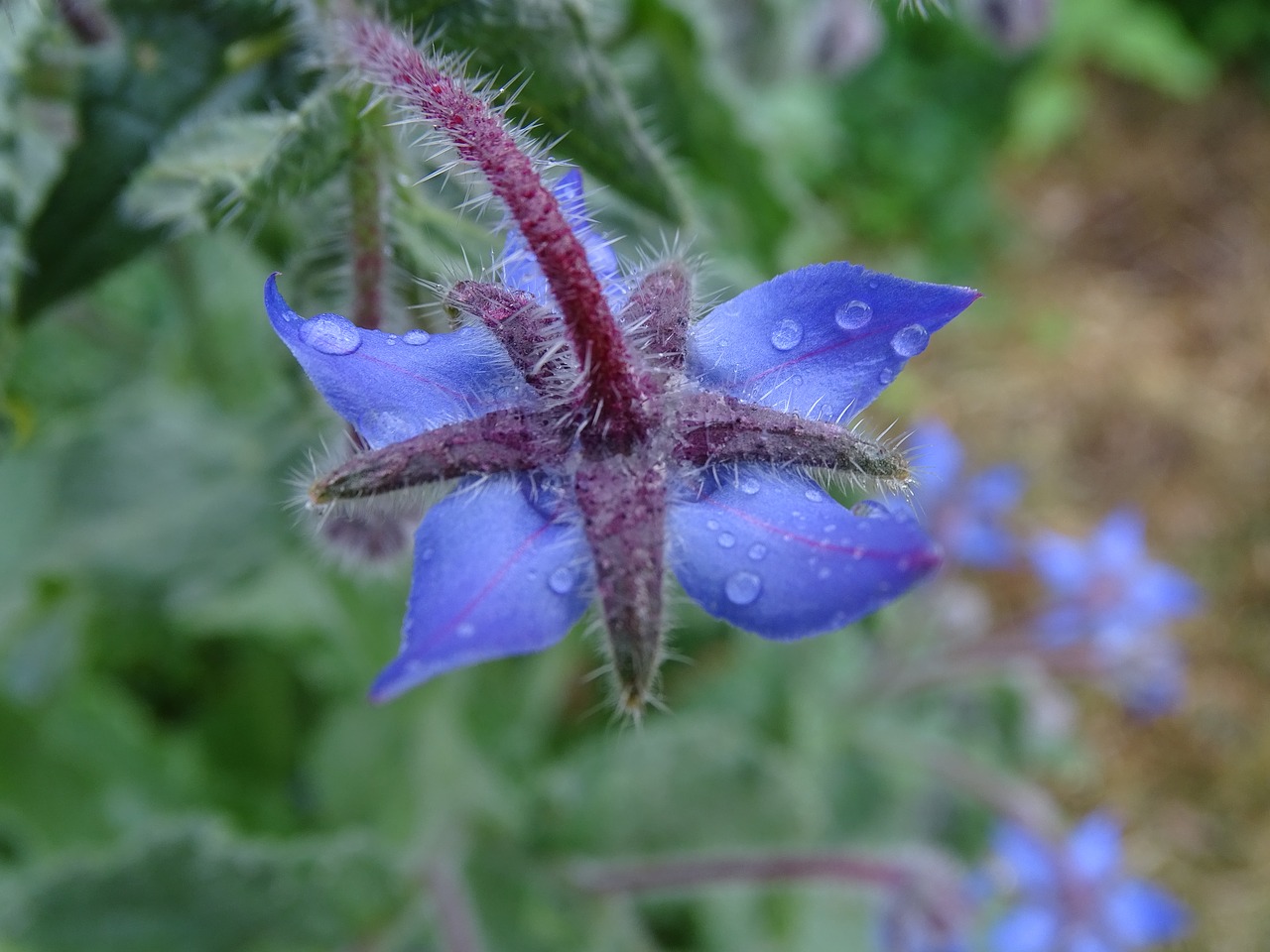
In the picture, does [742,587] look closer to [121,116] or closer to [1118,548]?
[121,116]

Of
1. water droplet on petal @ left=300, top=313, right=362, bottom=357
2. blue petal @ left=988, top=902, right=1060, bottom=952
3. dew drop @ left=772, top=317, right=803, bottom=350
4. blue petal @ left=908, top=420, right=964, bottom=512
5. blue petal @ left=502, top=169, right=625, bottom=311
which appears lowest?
blue petal @ left=988, top=902, right=1060, bottom=952

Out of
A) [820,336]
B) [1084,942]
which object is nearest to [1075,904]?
[1084,942]

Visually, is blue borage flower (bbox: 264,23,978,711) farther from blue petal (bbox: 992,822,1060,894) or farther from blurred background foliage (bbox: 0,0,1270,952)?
blue petal (bbox: 992,822,1060,894)

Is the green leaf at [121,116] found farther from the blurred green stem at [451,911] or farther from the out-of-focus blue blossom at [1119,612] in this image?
the out-of-focus blue blossom at [1119,612]

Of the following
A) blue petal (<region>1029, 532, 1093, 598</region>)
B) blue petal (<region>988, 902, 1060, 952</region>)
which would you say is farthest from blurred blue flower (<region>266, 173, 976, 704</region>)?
blue petal (<region>1029, 532, 1093, 598</region>)

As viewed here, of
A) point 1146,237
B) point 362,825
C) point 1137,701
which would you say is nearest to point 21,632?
point 362,825

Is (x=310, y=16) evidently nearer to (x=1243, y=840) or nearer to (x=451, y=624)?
(x=451, y=624)
